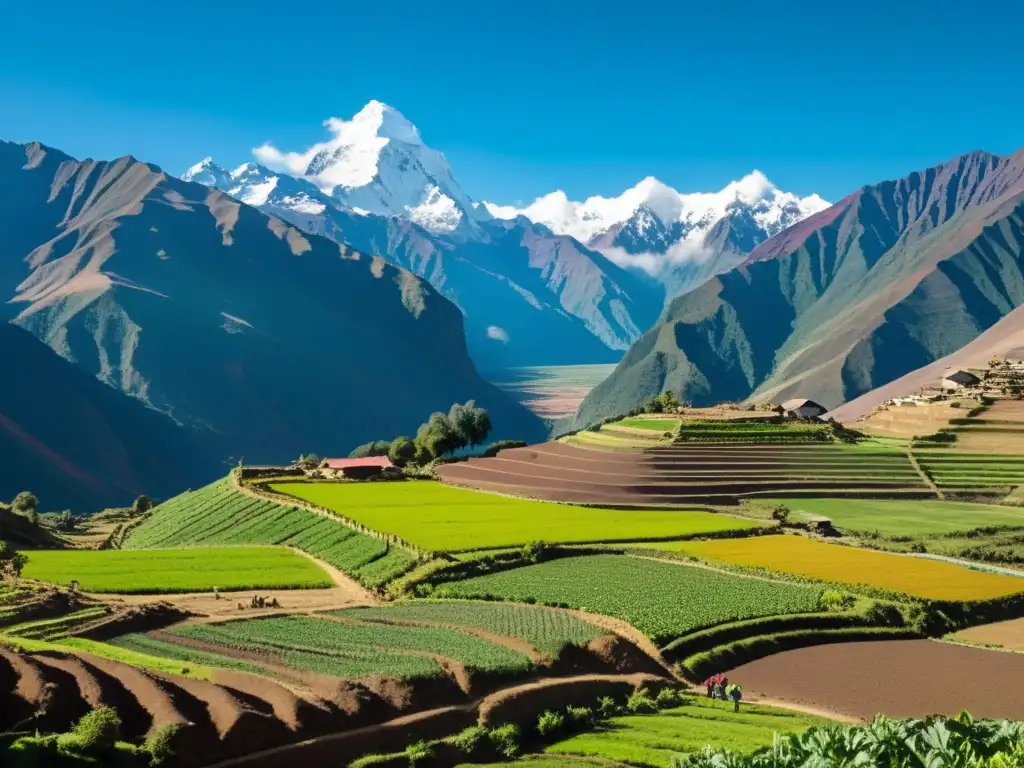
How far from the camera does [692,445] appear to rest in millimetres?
96250

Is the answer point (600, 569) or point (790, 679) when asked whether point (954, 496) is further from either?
point (790, 679)

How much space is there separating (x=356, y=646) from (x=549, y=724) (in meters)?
9.22

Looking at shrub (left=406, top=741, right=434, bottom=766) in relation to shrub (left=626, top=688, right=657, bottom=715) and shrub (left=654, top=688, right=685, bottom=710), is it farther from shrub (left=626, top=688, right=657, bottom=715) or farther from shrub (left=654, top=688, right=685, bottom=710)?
shrub (left=654, top=688, right=685, bottom=710)

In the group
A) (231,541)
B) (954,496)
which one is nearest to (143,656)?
(231,541)

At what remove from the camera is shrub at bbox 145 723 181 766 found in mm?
26562

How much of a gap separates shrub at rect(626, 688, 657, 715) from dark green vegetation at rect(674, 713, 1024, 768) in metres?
18.7

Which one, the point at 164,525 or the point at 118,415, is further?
the point at 118,415

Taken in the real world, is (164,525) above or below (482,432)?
below

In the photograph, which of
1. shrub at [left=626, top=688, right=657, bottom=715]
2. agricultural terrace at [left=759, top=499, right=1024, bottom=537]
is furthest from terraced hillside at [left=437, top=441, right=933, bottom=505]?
shrub at [left=626, top=688, right=657, bottom=715]

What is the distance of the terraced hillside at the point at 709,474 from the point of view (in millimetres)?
85312

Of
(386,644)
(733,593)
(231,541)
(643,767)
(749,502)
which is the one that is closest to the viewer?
(643,767)

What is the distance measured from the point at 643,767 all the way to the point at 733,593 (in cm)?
2387

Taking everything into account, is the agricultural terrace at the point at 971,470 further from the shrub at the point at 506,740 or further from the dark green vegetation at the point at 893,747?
the dark green vegetation at the point at 893,747

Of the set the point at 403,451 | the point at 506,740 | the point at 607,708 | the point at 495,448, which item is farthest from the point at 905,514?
the point at 403,451
